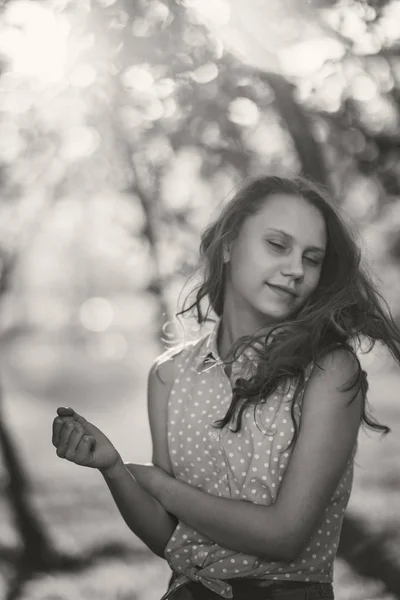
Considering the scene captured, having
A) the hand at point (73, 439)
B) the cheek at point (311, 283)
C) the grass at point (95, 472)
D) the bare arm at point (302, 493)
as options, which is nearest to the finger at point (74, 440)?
the hand at point (73, 439)

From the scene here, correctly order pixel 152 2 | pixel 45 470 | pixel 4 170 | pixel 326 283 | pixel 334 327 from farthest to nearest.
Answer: pixel 45 470 → pixel 4 170 → pixel 152 2 → pixel 326 283 → pixel 334 327

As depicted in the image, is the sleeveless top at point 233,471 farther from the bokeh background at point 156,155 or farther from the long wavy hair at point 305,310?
the bokeh background at point 156,155

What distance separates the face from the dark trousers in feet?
2.17

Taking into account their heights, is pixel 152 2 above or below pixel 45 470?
above

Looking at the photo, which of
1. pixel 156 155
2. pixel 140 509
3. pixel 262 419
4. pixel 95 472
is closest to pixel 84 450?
pixel 140 509

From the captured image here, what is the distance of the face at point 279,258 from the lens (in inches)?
90.4

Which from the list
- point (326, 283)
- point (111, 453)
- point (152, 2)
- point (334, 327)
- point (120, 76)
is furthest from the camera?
point (120, 76)

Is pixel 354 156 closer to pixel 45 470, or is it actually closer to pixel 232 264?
pixel 232 264

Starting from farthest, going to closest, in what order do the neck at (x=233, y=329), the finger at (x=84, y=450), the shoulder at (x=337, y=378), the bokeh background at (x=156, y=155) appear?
the bokeh background at (x=156, y=155)
the neck at (x=233, y=329)
the shoulder at (x=337, y=378)
the finger at (x=84, y=450)

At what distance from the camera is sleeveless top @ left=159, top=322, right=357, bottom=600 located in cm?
215

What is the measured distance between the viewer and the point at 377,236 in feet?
13.3

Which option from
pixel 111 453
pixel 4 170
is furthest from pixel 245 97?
pixel 111 453

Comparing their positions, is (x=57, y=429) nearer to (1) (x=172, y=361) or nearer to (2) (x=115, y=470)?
(2) (x=115, y=470)

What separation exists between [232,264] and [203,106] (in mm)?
1465
